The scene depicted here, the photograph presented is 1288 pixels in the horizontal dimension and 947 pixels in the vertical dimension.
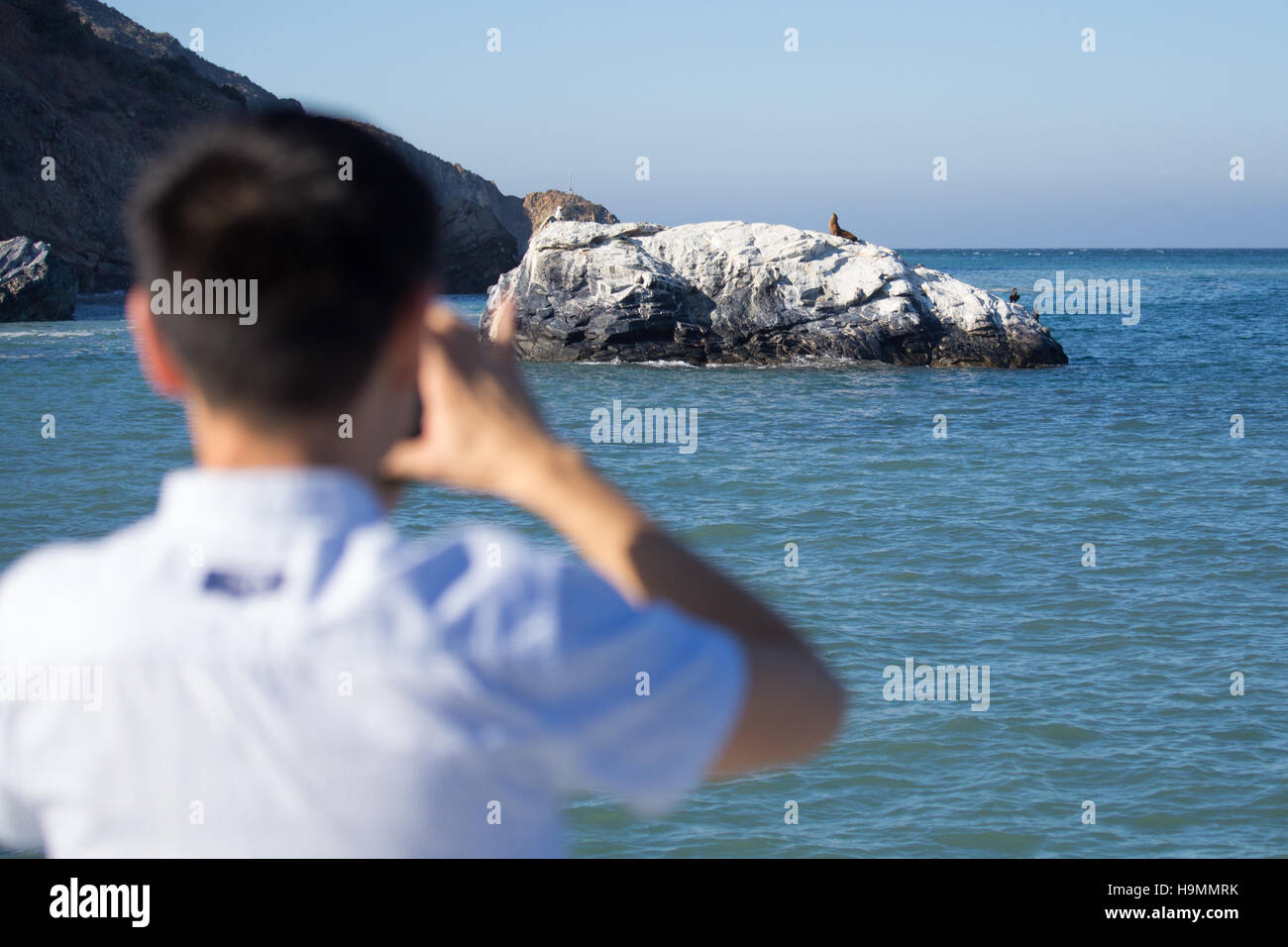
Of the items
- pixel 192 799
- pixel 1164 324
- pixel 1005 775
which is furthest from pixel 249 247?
pixel 1164 324

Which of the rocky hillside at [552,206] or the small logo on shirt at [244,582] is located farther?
the rocky hillside at [552,206]

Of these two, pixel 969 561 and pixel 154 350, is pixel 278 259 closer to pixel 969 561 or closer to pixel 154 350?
pixel 154 350

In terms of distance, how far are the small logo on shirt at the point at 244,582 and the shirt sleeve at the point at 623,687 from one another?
0.24 metres

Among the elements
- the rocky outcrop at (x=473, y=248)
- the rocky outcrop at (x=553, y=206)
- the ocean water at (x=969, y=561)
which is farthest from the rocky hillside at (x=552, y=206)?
the ocean water at (x=969, y=561)

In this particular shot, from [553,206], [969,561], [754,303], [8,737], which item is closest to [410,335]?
[8,737]

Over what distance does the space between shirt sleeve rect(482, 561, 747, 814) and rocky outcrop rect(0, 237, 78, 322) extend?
1614 inches

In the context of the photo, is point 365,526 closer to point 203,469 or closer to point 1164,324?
point 203,469

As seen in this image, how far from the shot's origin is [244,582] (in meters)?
1.07

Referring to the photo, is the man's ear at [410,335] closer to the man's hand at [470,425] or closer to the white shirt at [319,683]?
the man's hand at [470,425]

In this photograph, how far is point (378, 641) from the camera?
1.04 m

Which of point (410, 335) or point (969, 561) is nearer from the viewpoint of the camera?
point (410, 335)

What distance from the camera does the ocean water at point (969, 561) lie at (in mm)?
6812

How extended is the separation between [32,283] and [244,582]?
40891mm

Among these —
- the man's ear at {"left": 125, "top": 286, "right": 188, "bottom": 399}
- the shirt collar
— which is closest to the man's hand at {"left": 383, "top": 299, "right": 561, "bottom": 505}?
the shirt collar
